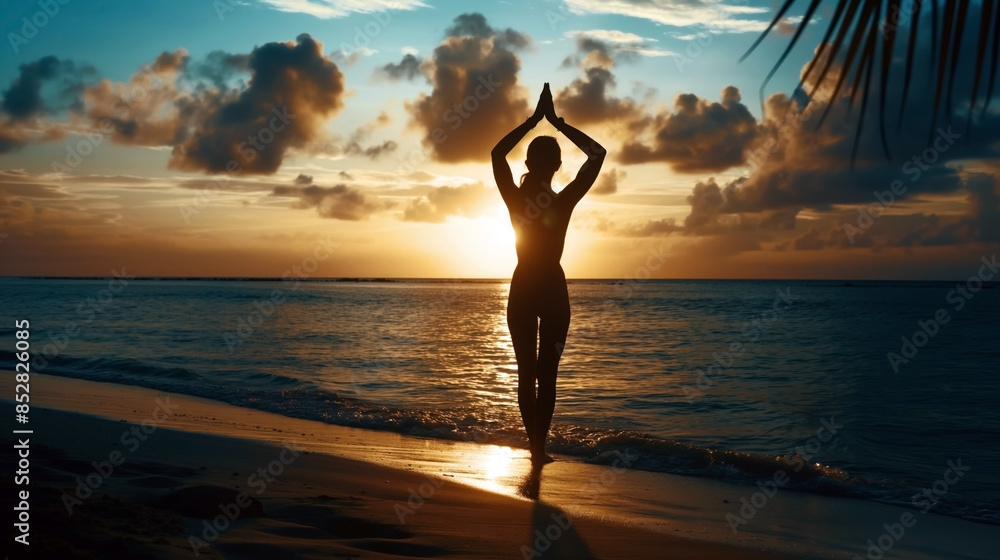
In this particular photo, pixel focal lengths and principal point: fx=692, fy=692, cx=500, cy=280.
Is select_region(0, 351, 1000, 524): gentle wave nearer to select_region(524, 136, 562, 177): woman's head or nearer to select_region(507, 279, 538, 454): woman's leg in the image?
select_region(507, 279, 538, 454): woman's leg

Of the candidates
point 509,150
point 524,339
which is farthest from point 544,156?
point 524,339

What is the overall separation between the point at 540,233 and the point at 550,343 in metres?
0.81

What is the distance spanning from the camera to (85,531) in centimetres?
277

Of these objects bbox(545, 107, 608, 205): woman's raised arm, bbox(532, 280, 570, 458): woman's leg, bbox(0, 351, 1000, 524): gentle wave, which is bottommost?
bbox(0, 351, 1000, 524): gentle wave

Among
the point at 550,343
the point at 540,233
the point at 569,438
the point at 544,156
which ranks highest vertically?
the point at 544,156

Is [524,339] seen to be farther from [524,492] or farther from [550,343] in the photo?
[524,492]

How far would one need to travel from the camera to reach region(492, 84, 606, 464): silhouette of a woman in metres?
4.98

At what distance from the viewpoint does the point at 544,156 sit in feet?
16.6

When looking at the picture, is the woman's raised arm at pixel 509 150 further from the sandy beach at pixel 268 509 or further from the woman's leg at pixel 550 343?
the sandy beach at pixel 268 509

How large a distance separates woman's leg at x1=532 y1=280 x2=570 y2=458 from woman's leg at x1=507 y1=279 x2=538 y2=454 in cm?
5

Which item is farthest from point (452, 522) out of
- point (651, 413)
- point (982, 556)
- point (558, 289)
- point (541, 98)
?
point (651, 413)

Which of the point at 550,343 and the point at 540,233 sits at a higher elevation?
the point at 540,233

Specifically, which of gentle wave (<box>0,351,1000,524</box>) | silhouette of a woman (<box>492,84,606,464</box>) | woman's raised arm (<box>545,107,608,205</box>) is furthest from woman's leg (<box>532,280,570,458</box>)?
gentle wave (<box>0,351,1000,524</box>)

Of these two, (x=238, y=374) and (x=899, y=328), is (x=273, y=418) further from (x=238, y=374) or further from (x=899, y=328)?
(x=899, y=328)
